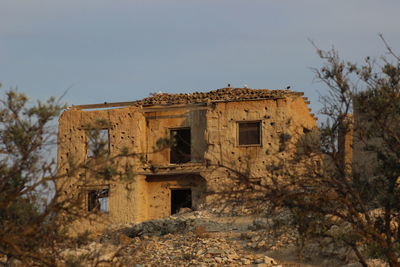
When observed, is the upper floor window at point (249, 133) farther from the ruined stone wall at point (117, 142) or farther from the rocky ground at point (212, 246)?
the ruined stone wall at point (117, 142)

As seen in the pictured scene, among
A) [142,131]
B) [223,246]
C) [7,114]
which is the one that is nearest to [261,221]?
[223,246]

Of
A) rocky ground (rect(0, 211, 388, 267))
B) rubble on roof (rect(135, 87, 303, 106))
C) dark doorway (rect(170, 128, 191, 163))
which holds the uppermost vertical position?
rubble on roof (rect(135, 87, 303, 106))

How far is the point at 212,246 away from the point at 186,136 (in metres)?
8.78

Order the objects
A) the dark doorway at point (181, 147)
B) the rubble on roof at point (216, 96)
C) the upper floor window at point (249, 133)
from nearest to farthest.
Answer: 1. the upper floor window at point (249, 133)
2. the rubble on roof at point (216, 96)
3. the dark doorway at point (181, 147)

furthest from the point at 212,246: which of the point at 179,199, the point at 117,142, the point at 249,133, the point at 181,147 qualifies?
the point at 181,147

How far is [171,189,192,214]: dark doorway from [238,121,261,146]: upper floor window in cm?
332

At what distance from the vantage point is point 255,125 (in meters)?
26.4

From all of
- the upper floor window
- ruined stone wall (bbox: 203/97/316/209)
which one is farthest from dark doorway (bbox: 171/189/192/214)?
the upper floor window

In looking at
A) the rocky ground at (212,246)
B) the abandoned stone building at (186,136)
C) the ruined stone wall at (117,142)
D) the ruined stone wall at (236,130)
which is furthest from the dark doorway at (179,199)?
the rocky ground at (212,246)

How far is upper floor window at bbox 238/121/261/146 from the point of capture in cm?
2628

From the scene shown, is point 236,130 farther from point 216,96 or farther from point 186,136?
point 186,136

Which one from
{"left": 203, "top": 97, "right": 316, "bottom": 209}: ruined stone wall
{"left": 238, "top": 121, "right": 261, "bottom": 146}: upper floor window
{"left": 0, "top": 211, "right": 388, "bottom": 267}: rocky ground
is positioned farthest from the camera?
{"left": 238, "top": 121, "right": 261, "bottom": 146}: upper floor window

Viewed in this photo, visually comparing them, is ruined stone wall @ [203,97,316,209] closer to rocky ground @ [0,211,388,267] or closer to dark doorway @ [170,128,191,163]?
dark doorway @ [170,128,191,163]

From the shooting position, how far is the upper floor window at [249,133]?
1035 inches
